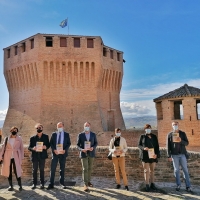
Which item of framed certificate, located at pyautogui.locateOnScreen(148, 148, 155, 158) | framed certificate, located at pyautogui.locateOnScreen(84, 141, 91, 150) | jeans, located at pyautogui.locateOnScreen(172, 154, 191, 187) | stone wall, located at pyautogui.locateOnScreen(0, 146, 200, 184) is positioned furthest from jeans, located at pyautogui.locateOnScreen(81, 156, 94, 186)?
jeans, located at pyautogui.locateOnScreen(172, 154, 191, 187)

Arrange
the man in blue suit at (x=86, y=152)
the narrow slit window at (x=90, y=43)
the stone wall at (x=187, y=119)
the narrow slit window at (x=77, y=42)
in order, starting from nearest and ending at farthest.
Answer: the man in blue suit at (x=86, y=152) → the stone wall at (x=187, y=119) → the narrow slit window at (x=77, y=42) → the narrow slit window at (x=90, y=43)

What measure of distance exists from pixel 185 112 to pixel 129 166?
27.2ft

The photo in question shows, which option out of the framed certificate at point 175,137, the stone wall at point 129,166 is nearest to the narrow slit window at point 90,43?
the stone wall at point 129,166

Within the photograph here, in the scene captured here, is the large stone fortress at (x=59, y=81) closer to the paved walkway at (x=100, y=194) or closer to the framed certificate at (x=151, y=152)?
the paved walkway at (x=100, y=194)

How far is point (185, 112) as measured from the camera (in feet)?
45.1

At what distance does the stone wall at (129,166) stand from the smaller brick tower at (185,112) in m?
7.76

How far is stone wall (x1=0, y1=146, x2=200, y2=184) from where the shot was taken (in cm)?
610

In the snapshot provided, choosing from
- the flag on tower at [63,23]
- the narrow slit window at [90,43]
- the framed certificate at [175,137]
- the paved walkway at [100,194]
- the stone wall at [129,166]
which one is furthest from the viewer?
the flag on tower at [63,23]

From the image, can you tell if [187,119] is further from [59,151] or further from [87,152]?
[59,151]

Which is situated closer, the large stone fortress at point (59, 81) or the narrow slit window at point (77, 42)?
the large stone fortress at point (59, 81)

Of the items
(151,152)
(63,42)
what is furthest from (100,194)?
(63,42)

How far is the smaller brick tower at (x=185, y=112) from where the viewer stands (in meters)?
13.5

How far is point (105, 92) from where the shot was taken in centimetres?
2020

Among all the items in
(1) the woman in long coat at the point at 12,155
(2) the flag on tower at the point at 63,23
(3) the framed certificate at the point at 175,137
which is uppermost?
(2) the flag on tower at the point at 63,23
